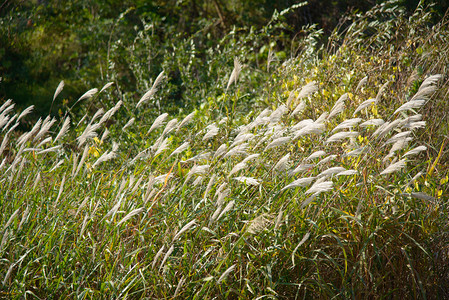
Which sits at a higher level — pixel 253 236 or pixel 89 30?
pixel 89 30

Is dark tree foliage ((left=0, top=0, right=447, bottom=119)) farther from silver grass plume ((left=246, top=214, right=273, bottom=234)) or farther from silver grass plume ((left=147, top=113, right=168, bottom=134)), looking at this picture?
silver grass plume ((left=246, top=214, right=273, bottom=234))

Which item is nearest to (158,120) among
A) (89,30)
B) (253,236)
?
(253,236)

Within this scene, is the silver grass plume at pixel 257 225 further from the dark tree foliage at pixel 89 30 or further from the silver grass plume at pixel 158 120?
the dark tree foliage at pixel 89 30

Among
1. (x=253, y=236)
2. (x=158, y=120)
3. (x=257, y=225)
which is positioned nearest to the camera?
(x=257, y=225)

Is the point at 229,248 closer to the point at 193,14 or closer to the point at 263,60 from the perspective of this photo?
the point at 263,60

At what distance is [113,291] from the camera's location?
2.15 m

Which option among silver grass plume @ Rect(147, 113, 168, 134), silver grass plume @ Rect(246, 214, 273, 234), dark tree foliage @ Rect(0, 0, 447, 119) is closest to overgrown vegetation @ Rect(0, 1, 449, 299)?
silver grass plume @ Rect(246, 214, 273, 234)

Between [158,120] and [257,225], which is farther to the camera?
[158,120]

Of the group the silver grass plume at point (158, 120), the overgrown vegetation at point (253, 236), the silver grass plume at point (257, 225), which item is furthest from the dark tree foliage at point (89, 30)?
the silver grass plume at point (257, 225)

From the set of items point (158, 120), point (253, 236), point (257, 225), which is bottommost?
point (253, 236)

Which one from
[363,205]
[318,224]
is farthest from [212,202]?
[363,205]

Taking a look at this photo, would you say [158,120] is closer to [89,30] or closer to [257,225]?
[257,225]

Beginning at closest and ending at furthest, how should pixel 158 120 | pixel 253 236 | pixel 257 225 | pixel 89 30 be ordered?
1. pixel 257 225
2. pixel 253 236
3. pixel 158 120
4. pixel 89 30

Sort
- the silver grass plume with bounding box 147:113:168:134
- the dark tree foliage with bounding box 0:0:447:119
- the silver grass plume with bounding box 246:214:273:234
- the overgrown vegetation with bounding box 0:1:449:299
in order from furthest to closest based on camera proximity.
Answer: the dark tree foliage with bounding box 0:0:447:119, the silver grass plume with bounding box 147:113:168:134, the overgrown vegetation with bounding box 0:1:449:299, the silver grass plume with bounding box 246:214:273:234
